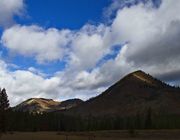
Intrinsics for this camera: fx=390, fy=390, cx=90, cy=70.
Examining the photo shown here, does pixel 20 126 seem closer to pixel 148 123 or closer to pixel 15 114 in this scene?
pixel 15 114

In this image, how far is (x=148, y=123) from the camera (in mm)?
198875

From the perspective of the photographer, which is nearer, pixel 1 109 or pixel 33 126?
pixel 1 109

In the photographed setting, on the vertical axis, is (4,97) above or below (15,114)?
below

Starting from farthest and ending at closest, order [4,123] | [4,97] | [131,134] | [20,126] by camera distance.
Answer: [20,126] → [131,134] → [4,123] → [4,97]

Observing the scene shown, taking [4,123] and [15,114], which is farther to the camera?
[15,114]

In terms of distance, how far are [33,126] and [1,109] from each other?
11840 centimetres

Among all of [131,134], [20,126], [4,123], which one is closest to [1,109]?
[4,123]

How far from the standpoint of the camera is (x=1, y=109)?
8144cm

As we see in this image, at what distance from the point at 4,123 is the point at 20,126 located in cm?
10123

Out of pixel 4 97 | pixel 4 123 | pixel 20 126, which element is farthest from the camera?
pixel 20 126

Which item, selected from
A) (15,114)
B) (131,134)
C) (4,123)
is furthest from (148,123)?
(4,123)

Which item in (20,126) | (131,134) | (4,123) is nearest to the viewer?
(4,123)

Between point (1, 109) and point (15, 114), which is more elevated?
point (15, 114)

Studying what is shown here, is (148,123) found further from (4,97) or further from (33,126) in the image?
(4,97)
